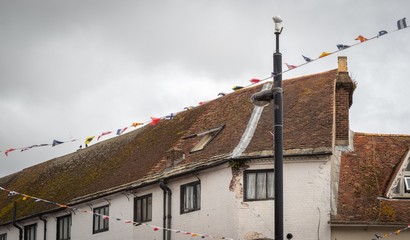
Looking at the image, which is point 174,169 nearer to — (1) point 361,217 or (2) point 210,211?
(2) point 210,211

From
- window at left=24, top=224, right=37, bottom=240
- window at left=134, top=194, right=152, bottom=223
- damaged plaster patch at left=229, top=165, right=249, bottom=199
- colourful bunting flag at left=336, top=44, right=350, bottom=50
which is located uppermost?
colourful bunting flag at left=336, top=44, right=350, bottom=50

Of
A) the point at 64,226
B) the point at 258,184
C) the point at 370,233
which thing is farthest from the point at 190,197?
the point at 64,226

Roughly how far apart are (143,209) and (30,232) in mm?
8915

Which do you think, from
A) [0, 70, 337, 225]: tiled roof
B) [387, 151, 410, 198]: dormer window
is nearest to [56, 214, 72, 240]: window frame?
[0, 70, 337, 225]: tiled roof

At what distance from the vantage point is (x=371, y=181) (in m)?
27.3

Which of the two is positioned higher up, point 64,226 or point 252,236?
point 64,226

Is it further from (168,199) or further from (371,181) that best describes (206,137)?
(371,181)

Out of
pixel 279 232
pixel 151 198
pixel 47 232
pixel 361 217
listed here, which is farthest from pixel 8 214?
pixel 279 232

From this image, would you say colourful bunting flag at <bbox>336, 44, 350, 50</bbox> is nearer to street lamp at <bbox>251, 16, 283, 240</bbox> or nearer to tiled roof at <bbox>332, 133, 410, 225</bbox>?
street lamp at <bbox>251, 16, 283, 240</bbox>

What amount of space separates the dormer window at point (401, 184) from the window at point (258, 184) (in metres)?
3.75

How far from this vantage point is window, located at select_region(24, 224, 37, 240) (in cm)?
3825

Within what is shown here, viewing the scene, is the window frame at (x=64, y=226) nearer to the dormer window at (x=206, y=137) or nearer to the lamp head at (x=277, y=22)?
the dormer window at (x=206, y=137)

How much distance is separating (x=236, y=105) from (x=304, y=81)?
285cm

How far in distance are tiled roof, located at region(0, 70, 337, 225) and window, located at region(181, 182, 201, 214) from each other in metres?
0.69
